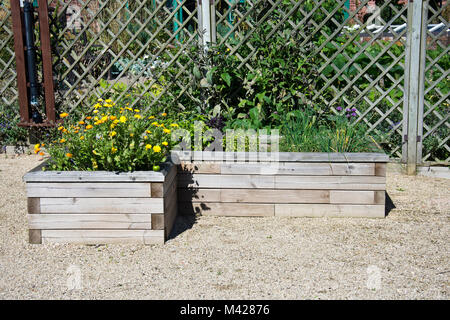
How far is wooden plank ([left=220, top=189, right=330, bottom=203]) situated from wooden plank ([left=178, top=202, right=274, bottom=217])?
0.12 ft

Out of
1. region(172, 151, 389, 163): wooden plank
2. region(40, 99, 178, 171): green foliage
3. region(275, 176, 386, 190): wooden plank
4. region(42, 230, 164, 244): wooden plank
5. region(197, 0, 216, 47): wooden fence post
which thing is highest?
region(197, 0, 216, 47): wooden fence post

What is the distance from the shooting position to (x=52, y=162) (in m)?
3.43

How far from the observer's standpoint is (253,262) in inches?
116

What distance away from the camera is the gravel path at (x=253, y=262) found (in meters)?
2.61

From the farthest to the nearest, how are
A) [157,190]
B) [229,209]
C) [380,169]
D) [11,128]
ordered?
1. [11,128]
2. [229,209]
3. [380,169]
4. [157,190]

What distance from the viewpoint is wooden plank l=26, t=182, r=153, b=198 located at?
3.14m

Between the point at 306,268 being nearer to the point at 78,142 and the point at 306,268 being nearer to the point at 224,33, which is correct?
the point at 78,142

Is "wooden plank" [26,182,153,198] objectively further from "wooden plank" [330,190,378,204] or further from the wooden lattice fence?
the wooden lattice fence

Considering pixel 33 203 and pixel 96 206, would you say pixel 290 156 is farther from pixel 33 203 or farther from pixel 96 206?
pixel 33 203

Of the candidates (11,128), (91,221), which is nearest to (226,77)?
(91,221)

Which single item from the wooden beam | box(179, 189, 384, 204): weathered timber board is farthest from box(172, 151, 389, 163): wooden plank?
the wooden beam

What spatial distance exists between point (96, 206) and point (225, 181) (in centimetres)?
90

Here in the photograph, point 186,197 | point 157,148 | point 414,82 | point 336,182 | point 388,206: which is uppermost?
Result: point 414,82

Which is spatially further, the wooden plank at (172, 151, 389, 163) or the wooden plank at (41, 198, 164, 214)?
the wooden plank at (172, 151, 389, 163)
